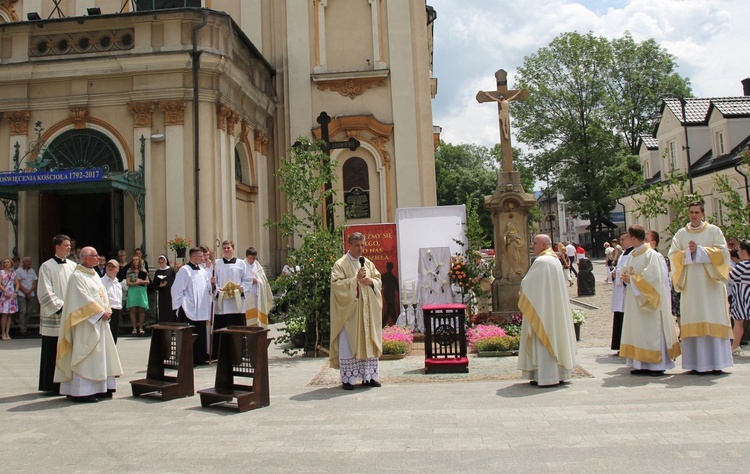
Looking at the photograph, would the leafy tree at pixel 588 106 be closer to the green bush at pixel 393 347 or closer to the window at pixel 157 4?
the window at pixel 157 4

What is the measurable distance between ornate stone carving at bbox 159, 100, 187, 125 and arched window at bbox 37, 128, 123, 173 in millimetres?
1748

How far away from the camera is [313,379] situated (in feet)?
31.0

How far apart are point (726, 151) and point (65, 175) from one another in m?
30.5

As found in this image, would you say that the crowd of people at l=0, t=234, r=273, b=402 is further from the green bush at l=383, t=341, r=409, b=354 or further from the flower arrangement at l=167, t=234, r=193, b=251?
the green bush at l=383, t=341, r=409, b=354

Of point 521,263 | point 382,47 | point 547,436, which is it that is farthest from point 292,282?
point 382,47

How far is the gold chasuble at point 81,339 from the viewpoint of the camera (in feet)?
26.9

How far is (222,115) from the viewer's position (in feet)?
58.7

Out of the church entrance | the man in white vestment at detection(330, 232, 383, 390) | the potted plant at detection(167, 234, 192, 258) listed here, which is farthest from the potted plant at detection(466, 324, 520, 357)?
the church entrance

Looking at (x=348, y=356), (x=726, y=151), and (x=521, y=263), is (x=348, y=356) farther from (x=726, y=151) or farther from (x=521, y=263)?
(x=726, y=151)

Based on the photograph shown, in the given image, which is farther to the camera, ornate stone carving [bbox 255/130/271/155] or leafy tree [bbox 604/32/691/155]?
leafy tree [bbox 604/32/691/155]

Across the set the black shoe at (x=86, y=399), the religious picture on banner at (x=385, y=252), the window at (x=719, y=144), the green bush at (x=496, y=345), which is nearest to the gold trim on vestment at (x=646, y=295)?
the green bush at (x=496, y=345)

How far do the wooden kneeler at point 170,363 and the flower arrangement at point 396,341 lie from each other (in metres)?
3.73

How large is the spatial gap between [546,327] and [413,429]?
8.64ft

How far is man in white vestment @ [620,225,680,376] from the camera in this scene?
8664mm
